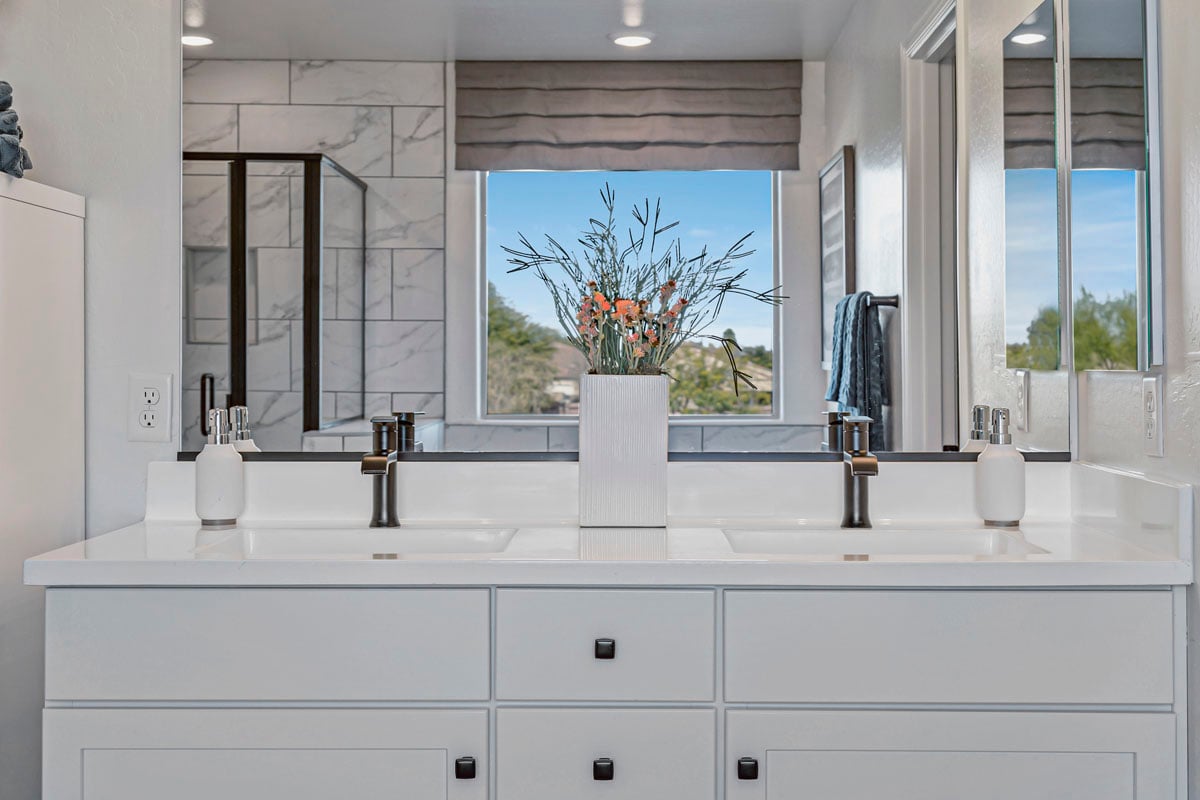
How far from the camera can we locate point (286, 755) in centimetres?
139

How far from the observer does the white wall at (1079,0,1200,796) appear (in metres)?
1.39

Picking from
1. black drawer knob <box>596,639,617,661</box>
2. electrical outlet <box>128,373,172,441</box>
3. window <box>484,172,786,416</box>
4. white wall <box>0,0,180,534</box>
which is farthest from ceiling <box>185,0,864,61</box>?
black drawer knob <box>596,639,617,661</box>

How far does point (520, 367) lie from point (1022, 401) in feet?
3.01

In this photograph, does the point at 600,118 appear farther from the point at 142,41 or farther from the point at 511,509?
the point at 142,41

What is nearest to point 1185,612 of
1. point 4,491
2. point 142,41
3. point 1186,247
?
point 1186,247

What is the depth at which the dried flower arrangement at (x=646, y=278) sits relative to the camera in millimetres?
1823

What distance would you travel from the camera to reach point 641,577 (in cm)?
138

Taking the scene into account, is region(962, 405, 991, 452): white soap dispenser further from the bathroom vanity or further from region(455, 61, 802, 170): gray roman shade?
region(455, 61, 802, 170): gray roman shade

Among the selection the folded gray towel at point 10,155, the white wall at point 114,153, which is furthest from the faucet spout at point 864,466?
the folded gray towel at point 10,155

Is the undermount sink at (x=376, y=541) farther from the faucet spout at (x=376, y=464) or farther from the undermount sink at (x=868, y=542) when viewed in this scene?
the undermount sink at (x=868, y=542)

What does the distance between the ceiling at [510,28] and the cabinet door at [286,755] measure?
3.86ft

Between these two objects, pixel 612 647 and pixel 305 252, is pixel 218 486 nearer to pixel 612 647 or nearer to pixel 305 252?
pixel 305 252

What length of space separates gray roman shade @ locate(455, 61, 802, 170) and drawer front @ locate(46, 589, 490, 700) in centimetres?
86

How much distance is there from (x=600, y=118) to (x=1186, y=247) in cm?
99
